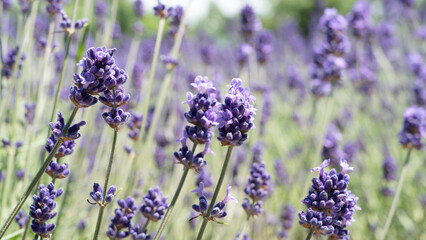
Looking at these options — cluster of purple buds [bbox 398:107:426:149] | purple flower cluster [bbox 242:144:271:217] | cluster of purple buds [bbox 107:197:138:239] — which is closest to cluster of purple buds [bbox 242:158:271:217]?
purple flower cluster [bbox 242:144:271:217]

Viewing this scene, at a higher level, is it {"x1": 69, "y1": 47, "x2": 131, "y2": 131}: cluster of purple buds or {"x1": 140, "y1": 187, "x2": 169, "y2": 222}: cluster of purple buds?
{"x1": 69, "y1": 47, "x2": 131, "y2": 131}: cluster of purple buds

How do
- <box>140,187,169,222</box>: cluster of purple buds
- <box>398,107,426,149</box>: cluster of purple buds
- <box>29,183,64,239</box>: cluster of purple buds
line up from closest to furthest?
<box>29,183,64,239</box>: cluster of purple buds, <box>140,187,169,222</box>: cluster of purple buds, <box>398,107,426,149</box>: cluster of purple buds

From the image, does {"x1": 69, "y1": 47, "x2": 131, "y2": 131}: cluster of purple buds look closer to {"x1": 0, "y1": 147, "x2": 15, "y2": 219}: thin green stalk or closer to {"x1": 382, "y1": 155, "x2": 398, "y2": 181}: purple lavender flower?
{"x1": 0, "y1": 147, "x2": 15, "y2": 219}: thin green stalk

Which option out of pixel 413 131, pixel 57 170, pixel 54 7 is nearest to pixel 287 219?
pixel 413 131

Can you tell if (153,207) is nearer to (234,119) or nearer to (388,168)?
(234,119)

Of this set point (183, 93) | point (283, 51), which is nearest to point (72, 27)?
point (183, 93)

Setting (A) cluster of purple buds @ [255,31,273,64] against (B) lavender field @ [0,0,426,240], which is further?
(A) cluster of purple buds @ [255,31,273,64]

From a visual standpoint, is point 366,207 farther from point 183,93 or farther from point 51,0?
point 51,0
